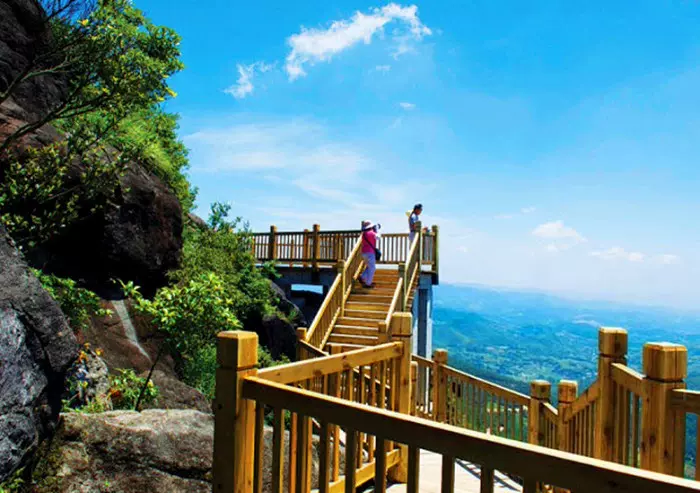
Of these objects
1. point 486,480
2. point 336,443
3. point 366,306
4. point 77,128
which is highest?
point 77,128

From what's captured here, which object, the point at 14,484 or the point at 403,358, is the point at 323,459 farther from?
the point at 14,484

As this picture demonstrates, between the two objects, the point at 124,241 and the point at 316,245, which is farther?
the point at 316,245

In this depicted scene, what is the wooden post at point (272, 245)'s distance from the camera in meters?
21.3

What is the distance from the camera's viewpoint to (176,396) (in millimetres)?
7582

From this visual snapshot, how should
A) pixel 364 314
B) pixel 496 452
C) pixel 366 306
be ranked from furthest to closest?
pixel 366 306, pixel 364 314, pixel 496 452

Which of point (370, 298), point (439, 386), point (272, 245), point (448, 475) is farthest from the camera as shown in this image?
point (272, 245)

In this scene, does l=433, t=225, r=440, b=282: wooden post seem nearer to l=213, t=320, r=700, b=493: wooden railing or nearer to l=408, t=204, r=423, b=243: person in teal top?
l=408, t=204, r=423, b=243: person in teal top

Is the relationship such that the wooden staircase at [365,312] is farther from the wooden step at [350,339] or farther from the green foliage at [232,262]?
the green foliage at [232,262]

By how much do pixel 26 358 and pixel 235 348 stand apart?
2674 millimetres

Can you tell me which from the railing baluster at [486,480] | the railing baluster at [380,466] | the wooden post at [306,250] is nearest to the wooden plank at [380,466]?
the railing baluster at [380,466]

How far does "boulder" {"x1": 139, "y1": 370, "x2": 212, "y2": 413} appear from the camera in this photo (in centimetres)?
736

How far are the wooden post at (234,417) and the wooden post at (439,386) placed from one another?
6.44 m

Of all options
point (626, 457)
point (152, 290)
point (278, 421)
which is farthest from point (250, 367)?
point (152, 290)

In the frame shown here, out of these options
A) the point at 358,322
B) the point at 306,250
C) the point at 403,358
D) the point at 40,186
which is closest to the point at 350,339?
the point at 358,322
